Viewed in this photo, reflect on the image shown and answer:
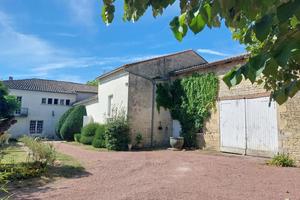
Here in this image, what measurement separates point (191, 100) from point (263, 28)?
1608cm

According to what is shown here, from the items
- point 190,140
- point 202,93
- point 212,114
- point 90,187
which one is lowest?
point 90,187

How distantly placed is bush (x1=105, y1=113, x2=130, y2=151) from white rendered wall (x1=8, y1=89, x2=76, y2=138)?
18.9 metres

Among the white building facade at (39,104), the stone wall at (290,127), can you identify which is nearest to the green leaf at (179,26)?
the stone wall at (290,127)

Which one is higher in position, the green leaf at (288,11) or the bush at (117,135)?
the green leaf at (288,11)

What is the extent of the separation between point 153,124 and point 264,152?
8276mm

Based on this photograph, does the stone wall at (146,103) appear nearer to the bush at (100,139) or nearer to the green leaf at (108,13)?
the bush at (100,139)

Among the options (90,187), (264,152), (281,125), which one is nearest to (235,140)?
(264,152)

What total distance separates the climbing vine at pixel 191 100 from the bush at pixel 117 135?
3371 millimetres

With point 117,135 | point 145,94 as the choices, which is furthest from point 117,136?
point 145,94

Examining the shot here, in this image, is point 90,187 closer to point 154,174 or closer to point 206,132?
point 154,174

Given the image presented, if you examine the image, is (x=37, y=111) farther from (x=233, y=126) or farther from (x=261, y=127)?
(x=261, y=127)

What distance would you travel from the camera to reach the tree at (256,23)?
3.70ft

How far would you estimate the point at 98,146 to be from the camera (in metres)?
18.7

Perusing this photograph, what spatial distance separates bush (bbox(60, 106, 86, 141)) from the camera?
26078 millimetres
